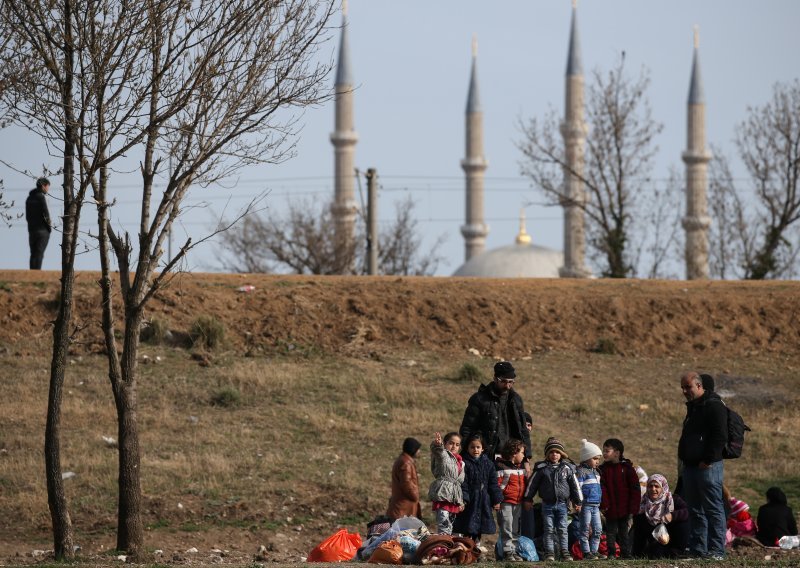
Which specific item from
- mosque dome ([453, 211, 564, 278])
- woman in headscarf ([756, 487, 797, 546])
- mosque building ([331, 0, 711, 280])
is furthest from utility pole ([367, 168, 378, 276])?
mosque dome ([453, 211, 564, 278])

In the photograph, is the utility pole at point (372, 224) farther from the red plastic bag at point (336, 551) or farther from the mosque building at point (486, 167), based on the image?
the red plastic bag at point (336, 551)

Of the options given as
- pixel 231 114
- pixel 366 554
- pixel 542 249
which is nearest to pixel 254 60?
pixel 231 114

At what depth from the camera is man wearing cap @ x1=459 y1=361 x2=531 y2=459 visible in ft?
42.0

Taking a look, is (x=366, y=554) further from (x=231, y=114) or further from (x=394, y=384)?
(x=394, y=384)

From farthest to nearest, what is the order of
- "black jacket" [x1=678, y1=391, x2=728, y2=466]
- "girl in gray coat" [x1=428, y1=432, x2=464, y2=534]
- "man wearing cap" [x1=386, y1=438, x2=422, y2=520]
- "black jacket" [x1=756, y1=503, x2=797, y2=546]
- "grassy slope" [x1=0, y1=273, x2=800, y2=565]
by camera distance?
"grassy slope" [x1=0, y1=273, x2=800, y2=565], "black jacket" [x1=756, y1=503, x2=797, y2=546], "man wearing cap" [x1=386, y1=438, x2=422, y2=520], "girl in gray coat" [x1=428, y1=432, x2=464, y2=534], "black jacket" [x1=678, y1=391, x2=728, y2=466]

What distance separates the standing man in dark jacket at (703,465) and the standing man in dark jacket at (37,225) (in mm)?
10869

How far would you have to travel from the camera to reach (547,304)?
25188mm

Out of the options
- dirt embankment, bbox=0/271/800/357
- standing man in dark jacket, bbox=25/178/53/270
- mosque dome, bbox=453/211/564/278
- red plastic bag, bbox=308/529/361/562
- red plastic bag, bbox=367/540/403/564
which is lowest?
red plastic bag, bbox=308/529/361/562

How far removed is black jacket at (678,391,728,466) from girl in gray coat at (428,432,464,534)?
1780mm

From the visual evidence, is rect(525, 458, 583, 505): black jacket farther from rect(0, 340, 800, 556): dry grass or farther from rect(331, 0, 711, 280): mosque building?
rect(331, 0, 711, 280): mosque building

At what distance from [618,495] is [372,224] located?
29.8 meters

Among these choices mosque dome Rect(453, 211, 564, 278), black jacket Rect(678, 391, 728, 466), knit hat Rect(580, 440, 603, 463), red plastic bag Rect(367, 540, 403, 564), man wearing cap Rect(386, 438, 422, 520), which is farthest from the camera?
mosque dome Rect(453, 211, 564, 278)

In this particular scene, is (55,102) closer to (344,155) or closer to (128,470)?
(128,470)

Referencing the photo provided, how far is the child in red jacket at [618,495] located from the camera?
12648 millimetres
